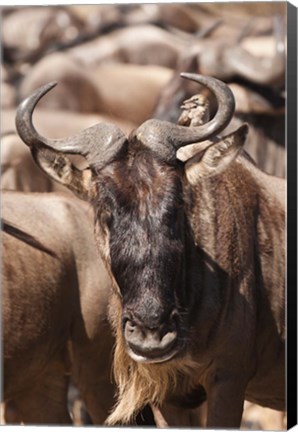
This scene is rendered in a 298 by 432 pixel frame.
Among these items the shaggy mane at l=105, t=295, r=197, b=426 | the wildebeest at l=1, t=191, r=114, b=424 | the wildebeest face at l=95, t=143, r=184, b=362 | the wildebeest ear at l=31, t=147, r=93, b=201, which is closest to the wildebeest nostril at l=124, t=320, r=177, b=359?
the wildebeest face at l=95, t=143, r=184, b=362

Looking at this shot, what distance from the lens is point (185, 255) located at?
16.8ft

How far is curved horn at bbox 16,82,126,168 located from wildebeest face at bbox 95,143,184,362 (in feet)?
0.34

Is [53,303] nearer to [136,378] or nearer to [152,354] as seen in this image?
[136,378]

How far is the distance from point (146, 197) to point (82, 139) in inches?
15.8

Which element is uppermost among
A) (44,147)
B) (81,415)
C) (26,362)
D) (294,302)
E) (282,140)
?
(44,147)

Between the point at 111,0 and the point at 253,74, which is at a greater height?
the point at 111,0

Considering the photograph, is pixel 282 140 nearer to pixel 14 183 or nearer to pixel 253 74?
pixel 253 74

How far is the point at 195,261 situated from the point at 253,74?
13.3ft

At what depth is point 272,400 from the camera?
18.8 ft

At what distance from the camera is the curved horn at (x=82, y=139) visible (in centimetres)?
506

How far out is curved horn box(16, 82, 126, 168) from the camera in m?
5.06

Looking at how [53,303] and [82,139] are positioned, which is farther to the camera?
[53,303]

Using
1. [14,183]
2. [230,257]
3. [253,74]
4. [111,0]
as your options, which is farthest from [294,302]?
[253,74]

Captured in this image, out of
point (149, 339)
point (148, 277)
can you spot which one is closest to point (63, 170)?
point (148, 277)
